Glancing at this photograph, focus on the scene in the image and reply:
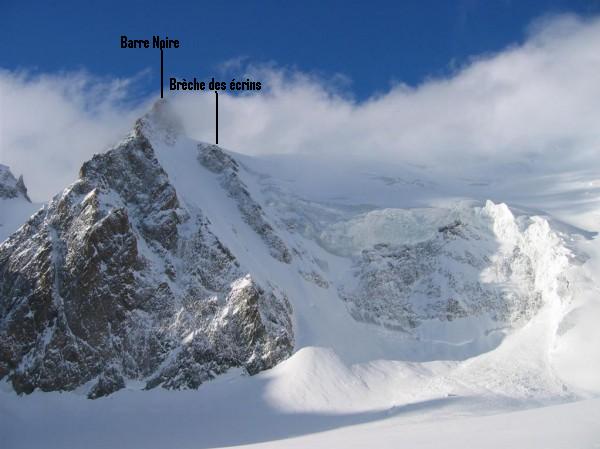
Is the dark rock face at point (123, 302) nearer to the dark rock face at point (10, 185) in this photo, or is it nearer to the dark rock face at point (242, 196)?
the dark rock face at point (242, 196)

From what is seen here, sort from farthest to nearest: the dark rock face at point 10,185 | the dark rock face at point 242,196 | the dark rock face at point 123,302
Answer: the dark rock face at point 10,185
the dark rock face at point 242,196
the dark rock face at point 123,302

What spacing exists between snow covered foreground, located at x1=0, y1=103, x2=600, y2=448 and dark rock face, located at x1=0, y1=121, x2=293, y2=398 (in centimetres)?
283

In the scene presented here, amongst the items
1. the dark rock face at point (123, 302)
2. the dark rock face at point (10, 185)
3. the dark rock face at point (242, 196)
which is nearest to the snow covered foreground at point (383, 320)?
the dark rock face at point (242, 196)

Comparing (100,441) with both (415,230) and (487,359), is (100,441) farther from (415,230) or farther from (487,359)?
(415,230)

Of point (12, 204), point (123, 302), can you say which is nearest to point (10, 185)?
point (12, 204)

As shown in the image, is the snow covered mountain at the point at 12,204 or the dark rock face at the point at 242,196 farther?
the snow covered mountain at the point at 12,204

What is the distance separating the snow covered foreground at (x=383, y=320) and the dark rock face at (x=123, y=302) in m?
2.83

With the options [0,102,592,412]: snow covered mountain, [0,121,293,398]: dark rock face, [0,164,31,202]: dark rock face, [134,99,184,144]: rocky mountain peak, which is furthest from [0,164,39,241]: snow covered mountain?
[134,99,184,144]: rocky mountain peak

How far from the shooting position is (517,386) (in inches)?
3713

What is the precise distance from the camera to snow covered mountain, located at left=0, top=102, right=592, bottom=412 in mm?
98812

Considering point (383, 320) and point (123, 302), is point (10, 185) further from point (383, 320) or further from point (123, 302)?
point (383, 320)

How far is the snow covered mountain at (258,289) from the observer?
98.8 metres

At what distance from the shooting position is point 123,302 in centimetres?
10256

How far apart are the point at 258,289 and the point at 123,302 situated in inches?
805
